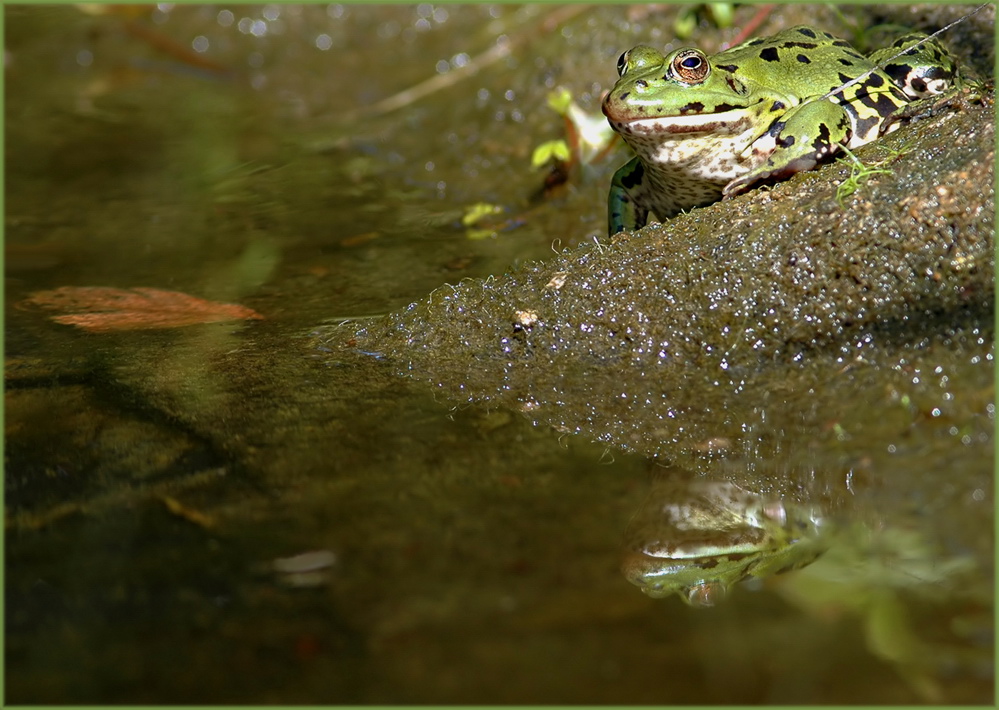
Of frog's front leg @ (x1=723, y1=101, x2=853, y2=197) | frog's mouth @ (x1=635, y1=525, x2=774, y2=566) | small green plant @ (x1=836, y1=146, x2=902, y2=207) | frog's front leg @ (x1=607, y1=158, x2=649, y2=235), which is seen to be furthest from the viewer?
frog's front leg @ (x1=607, y1=158, x2=649, y2=235)

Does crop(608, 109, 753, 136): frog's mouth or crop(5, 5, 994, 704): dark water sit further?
crop(608, 109, 753, 136): frog's mouth

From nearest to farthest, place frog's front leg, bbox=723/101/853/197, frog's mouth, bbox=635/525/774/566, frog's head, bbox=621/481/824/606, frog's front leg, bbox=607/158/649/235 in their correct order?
frog's head, bbox=621/481/824/606 → frog's mouth, bbox=635/525/774/566 → frog's front leg, bbox=723/101/853/197 → frog's front leg, bbox=607/158/649/235

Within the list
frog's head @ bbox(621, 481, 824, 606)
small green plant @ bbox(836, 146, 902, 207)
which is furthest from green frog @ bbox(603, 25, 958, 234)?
frog's head @ bbox(621, 481, 824, 606)

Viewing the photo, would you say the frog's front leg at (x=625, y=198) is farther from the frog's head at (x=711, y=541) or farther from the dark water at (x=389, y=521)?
the frog's head at (x=711, y=541)

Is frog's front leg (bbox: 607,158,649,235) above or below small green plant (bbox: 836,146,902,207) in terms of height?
below

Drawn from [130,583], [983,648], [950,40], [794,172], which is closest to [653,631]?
[983,648]

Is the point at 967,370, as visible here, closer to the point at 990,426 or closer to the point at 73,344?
the point at 990,426

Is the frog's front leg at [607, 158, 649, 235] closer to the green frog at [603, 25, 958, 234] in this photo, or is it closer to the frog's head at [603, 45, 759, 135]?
the green frog at [603, 25, 958, 234]

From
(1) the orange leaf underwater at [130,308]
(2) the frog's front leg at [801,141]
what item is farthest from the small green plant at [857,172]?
(1) the orange leaf underwater at [130,308]

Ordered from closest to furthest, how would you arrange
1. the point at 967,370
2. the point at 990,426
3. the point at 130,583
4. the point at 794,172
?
the point at 130,583 → the point at 990,426 → the point at 967,370 → the point at 794,172
